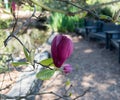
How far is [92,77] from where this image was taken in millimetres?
6285

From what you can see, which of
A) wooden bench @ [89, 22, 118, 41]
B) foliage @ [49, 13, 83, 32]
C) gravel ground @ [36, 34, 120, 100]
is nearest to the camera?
gravel ground @ [36, 34, 120, 100]

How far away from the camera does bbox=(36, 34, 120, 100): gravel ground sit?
17.4ft

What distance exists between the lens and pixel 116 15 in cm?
96

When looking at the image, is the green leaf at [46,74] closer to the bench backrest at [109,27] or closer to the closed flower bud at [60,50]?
the closed flower bud at [60,50]

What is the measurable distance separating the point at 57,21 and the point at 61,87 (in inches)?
241

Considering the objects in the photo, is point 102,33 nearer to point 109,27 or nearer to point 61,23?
point 109,27

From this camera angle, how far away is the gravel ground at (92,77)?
17.4 feet

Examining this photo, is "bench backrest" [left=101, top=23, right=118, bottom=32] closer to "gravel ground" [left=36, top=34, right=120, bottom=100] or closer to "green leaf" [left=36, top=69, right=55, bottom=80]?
"gravel ground" [left=36, top=34, right=120, bottom=100]

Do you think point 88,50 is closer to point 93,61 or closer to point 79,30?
point 93,61

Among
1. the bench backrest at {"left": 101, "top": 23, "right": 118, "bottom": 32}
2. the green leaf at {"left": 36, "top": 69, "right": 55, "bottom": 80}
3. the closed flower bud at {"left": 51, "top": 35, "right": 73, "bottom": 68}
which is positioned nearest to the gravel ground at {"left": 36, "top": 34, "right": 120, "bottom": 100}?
the bench backrest at {"left": 101, "top": 23, "right": 118, "bottom": 32}

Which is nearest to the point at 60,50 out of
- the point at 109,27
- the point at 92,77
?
the point at 92,77

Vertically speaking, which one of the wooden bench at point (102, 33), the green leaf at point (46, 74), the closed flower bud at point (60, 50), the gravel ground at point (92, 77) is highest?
the closed flower bud at point (60, 50)

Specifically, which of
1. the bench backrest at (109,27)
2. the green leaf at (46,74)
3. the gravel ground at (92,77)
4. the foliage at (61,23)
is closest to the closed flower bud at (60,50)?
the green leaf at (46,74)

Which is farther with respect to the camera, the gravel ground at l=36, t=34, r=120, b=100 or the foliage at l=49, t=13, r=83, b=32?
the foliage at l=49, t=13, r=83, b=32
